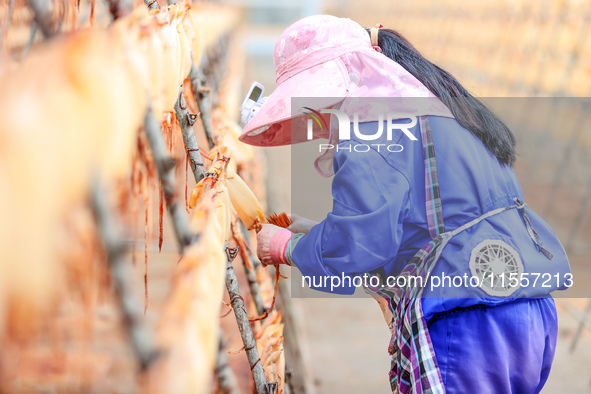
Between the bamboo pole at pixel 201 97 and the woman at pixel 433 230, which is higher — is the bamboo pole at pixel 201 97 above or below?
above

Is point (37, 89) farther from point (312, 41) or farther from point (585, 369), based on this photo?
point (585, 369)

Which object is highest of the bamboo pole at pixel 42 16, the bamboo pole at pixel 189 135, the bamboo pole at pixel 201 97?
the bamboo pole at pixel 201 97

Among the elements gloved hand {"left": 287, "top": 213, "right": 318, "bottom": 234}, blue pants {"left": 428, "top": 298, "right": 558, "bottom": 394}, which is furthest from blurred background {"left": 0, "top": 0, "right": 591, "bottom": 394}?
blue pants {"left": 428, "top": 298, "right": 558, "bottom": 394}

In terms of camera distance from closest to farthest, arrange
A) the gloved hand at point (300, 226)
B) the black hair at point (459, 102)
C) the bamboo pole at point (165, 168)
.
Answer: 1. the bamboo pole at point (165, 168)
2. the black hair at point (459, 102)
3. the gloved hand at point (300, 226)

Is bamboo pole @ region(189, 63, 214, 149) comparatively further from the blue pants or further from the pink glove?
the blue pants

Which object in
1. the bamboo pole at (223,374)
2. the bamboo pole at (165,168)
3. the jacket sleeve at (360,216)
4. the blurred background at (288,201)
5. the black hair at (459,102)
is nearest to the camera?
the blurred background at (288,201)

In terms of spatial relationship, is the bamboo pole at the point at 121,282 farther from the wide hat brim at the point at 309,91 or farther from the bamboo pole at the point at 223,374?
the wide hat brim at the point at 309,91

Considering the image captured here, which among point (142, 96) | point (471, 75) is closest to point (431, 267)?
point (142, 96)

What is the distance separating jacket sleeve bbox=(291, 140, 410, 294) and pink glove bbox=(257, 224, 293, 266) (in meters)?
0.09

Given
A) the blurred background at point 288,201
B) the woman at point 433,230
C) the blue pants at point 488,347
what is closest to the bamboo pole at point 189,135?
the blurred background at point 288,201

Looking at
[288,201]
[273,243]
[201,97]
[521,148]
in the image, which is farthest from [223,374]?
[521,148]

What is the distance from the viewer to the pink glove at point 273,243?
104 cm

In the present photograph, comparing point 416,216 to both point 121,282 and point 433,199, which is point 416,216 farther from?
point 121,282

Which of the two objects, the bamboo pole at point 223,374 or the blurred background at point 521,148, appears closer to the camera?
the bamboo pole at point 223,374
